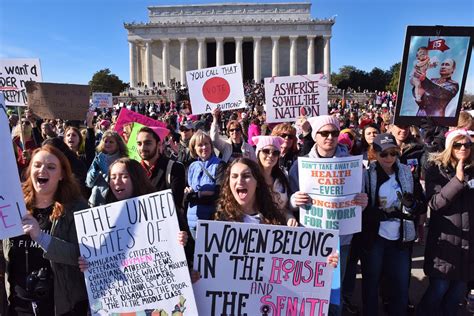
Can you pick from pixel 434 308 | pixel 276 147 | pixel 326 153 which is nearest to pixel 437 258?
pixel 434 308

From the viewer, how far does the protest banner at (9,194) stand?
2686 mm

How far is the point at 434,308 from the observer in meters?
3.97

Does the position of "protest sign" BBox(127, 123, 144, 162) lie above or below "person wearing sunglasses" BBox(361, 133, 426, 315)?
above

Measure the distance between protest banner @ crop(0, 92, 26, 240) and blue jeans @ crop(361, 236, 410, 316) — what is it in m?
3.18

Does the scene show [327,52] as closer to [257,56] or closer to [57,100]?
[257,56]

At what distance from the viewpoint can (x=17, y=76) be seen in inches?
335

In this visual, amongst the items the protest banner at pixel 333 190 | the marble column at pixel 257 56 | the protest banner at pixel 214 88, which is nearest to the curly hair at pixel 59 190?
the protest banner at pixel 333 190

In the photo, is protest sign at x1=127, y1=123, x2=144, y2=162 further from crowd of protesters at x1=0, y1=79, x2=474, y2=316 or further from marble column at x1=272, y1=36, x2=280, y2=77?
marble column at x1=272, y1=36, x2=280, y2=77

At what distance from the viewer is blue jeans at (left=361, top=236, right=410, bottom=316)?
393cm

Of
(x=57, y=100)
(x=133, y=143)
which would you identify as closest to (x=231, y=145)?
(x=133, y=143)

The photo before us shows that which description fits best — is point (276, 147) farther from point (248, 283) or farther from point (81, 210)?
point (81, 210)

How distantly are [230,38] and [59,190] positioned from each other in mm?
64092

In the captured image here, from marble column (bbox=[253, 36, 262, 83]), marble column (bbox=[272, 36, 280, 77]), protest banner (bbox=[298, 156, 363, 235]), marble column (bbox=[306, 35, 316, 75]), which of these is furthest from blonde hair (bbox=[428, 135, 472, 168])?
marble column (bbox=[306, 35, 316, 75])

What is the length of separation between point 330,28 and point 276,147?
64.3 m
